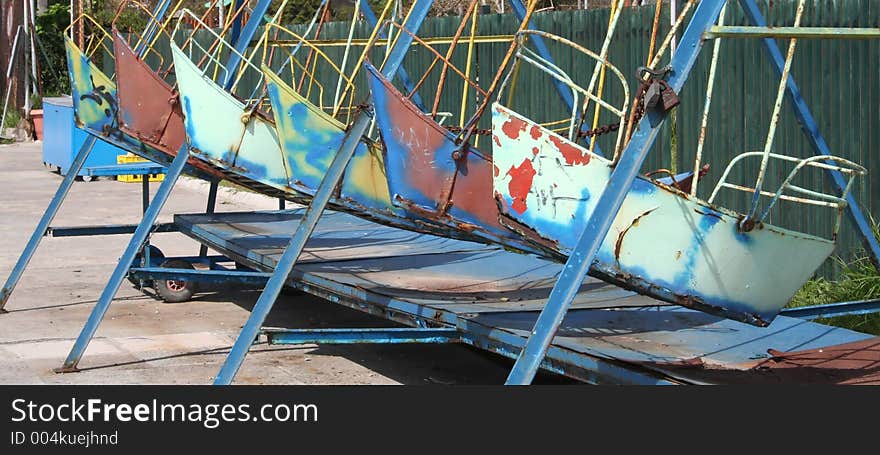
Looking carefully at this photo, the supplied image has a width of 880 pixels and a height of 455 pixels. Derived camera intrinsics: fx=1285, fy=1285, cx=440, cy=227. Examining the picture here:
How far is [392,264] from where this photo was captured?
30.3 ft

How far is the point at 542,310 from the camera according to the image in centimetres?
648

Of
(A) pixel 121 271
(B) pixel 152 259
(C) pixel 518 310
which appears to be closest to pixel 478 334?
(C) pixel 518 310

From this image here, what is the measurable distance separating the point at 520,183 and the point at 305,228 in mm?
1422

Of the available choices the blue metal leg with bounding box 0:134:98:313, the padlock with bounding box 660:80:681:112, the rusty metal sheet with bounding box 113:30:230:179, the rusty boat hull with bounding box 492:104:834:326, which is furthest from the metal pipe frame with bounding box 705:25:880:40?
the blue metal leg with bounding box 0:134:98:313

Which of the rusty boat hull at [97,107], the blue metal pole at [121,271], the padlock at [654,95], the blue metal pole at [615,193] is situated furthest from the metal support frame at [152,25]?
the padlock at [654,95]

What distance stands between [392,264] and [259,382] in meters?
1.75

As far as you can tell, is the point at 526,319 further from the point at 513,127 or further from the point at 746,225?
the point at 746,225

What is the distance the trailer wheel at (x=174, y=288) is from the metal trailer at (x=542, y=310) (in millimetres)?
704

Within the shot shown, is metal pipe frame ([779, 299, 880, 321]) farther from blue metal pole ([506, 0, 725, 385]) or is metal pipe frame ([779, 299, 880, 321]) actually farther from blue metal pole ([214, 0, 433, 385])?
blue metal pole ([214, 0, 433, 385])

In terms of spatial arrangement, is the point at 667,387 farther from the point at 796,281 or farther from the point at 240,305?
the point at 240,305

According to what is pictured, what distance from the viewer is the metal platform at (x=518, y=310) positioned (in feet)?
19.9

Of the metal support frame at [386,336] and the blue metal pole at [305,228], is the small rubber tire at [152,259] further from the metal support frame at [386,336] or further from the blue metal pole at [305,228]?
the metal support frame at [386,336]

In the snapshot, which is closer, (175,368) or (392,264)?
(175,368)

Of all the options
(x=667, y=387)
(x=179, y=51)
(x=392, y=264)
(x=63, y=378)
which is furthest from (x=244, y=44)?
(x=667, y=387)
